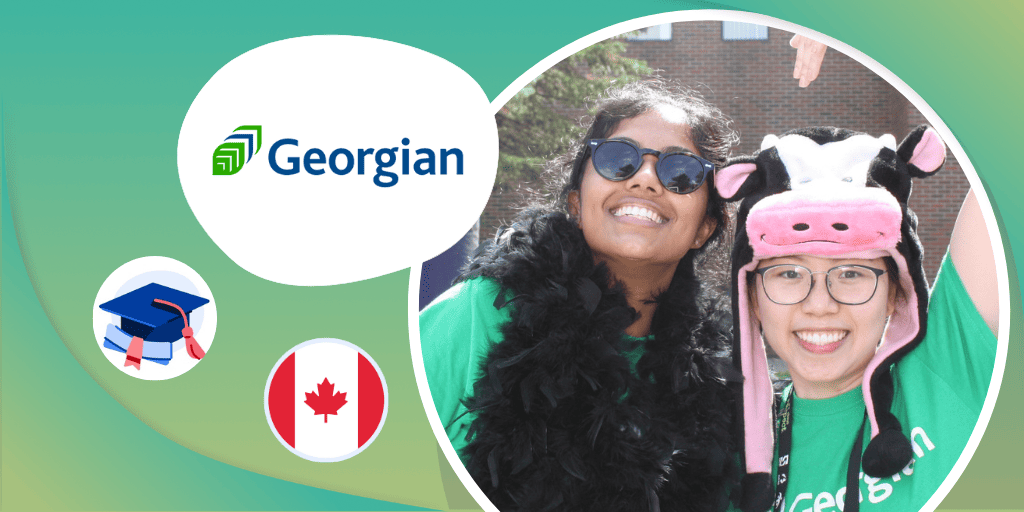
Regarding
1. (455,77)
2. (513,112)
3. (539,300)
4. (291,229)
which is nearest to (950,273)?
(539,300)

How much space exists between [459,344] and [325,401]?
0.47 m

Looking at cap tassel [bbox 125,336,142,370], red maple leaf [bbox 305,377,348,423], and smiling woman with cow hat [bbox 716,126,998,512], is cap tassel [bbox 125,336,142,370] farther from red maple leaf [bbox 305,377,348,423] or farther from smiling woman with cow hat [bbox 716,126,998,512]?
smiling woman with cow hat [bbox 716,126,998,512]

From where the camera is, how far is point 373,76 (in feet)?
7.51

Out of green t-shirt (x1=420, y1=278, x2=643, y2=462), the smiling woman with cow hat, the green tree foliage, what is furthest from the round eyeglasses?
the green tree foliage

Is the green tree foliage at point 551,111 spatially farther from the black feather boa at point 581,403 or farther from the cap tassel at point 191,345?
the cap tassel at point 191,345

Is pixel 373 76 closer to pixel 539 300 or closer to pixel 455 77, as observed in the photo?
pixel 455 77

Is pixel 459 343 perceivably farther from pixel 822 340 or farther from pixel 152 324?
pixel 822 340

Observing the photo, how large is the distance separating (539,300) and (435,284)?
596 millimetres

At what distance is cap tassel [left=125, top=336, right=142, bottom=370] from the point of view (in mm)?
2262

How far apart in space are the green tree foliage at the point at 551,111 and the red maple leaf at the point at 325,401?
595 centimetres

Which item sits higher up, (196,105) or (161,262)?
(196,105)

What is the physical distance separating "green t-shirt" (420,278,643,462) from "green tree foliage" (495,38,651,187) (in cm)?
565

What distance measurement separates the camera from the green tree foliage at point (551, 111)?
8164 mm

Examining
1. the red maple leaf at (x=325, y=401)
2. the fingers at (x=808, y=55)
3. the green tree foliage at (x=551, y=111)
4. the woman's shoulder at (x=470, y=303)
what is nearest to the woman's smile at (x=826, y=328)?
the fingers at (x=808, y=55)
